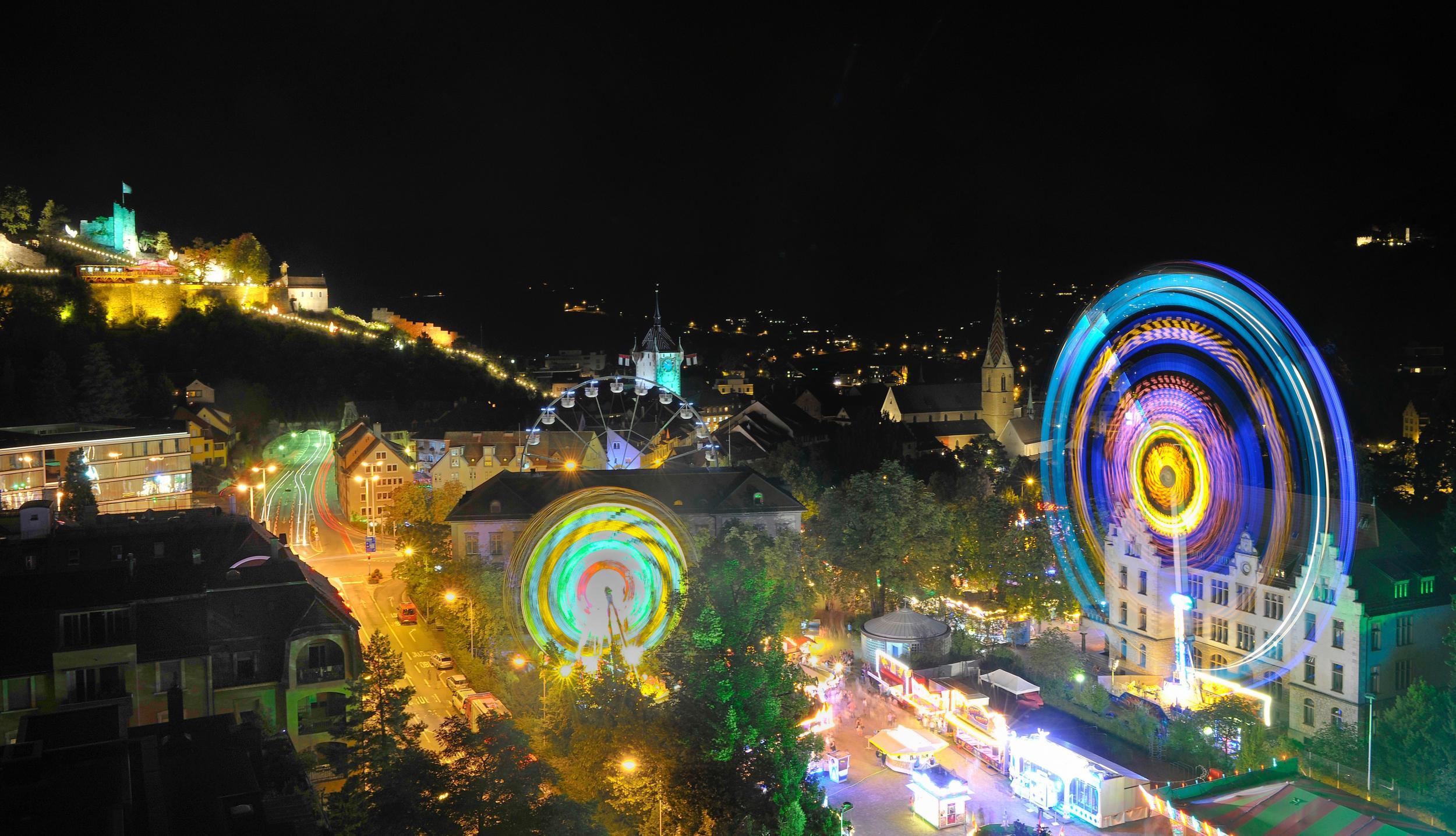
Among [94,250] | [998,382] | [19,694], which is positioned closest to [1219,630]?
[19,694]

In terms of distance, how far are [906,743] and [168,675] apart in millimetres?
13861

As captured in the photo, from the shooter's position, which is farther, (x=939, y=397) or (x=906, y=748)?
(x=939, y=397)

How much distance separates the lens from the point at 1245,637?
2398cm

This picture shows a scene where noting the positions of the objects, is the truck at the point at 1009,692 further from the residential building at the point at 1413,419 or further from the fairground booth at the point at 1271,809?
the residential building at the point at 1413,419

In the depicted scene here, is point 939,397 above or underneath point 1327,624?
above

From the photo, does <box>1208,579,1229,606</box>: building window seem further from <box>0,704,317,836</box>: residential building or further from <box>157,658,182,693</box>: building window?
<box>157,658,182,693</box>: building window

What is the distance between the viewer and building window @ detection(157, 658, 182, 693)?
17.7 meters

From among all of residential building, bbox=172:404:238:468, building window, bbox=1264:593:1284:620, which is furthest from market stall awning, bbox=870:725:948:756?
residential building, bbox=172:404:238:468

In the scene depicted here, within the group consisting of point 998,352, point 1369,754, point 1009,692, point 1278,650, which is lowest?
point 1369,754

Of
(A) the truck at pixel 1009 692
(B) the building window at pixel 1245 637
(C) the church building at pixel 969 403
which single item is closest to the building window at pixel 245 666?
(A) the truck at pixel 1009 692

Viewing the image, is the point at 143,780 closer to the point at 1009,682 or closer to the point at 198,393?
the point at 1009,682

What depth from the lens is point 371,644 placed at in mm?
16125

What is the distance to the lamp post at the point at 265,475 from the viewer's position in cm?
4392

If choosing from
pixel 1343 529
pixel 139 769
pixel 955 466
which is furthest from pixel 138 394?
pixel 1343 529
